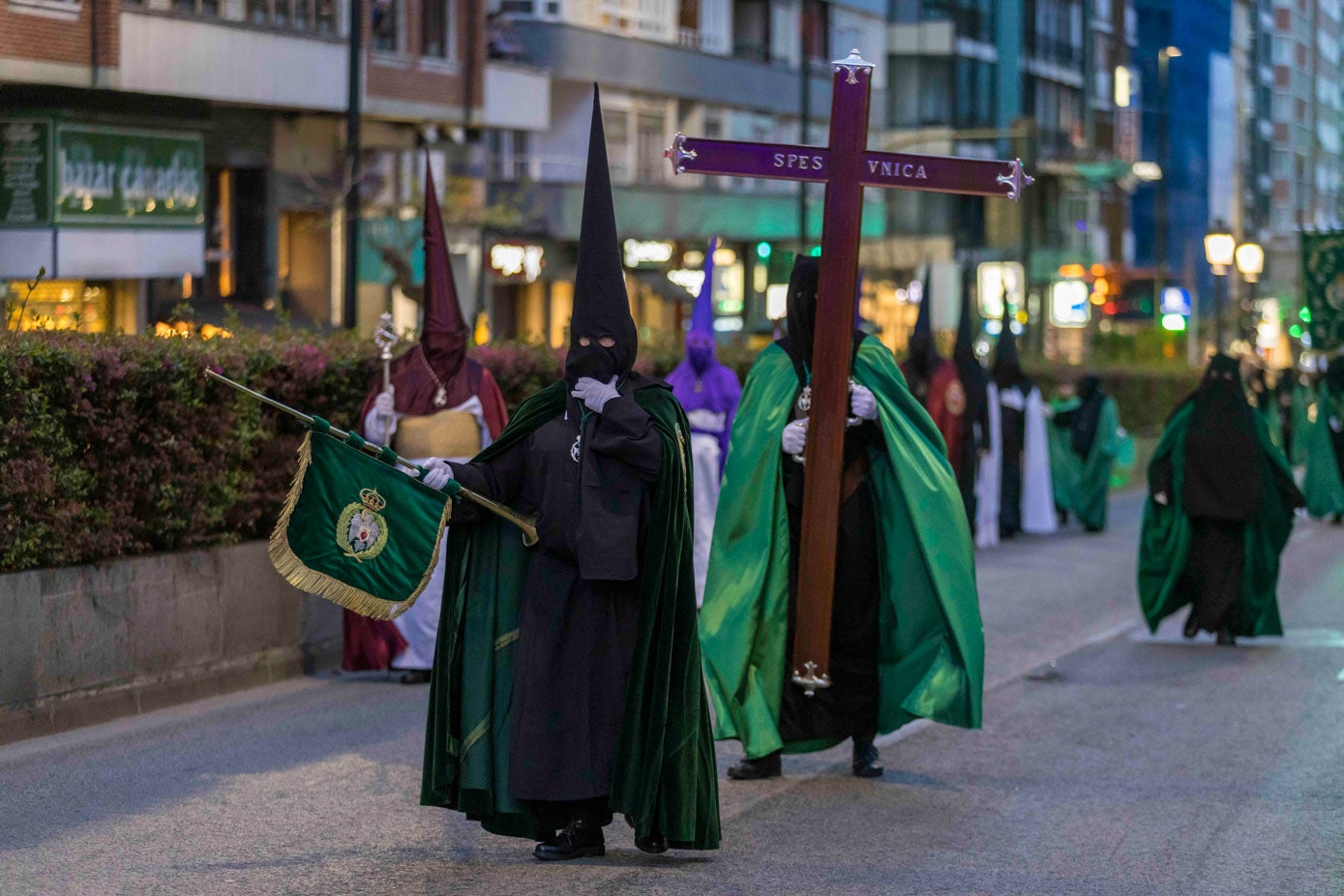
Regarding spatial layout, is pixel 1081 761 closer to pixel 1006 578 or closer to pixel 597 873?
pixel 597 873

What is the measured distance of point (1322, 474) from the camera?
23.3m

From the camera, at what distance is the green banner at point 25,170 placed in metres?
23.3

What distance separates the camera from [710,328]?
44.7 feet

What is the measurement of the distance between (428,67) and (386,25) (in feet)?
3.36

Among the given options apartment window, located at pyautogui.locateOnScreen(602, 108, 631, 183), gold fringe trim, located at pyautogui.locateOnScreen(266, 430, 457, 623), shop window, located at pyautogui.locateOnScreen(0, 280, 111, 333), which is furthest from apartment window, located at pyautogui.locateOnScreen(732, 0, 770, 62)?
gold fringe trim, located at pyautogui.locateOnScreen(266, 430, 457, 623)

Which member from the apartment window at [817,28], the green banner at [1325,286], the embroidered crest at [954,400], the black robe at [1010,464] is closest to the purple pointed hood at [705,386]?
the embroidered crest at [954,400]

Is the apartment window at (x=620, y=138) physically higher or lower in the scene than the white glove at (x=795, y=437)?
higher

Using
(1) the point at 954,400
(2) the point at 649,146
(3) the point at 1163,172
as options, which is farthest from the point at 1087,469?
(3) the point at 1163,172

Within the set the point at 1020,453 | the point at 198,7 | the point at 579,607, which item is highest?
the point at 198,7

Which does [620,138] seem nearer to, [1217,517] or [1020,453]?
[1020,453]

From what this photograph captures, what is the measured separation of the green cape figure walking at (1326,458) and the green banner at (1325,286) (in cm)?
83

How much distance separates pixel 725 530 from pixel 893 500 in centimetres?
70

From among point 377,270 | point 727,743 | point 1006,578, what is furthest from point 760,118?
point 727,743

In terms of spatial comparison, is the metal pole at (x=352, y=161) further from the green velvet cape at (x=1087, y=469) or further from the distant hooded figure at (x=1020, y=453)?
the green velvet cape at (x=1087, y=469)
